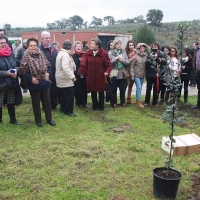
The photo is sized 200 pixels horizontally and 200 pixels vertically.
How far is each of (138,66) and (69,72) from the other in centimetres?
227

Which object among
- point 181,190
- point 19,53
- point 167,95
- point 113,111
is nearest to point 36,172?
point 181,190

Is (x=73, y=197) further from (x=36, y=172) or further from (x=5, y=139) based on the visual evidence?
(x=5, y=139)

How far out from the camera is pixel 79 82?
799 centimetres

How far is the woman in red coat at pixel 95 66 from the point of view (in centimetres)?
746

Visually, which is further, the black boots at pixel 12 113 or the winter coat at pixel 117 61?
the winter coat at pixel 117 61

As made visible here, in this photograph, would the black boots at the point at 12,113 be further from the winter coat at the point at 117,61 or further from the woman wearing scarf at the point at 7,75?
the winter coat at the point at 117,61

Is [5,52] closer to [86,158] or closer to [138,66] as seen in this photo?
[86,158]

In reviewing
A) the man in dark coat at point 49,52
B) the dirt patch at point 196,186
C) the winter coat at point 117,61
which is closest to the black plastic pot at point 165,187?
the dirt patch at point 196,186

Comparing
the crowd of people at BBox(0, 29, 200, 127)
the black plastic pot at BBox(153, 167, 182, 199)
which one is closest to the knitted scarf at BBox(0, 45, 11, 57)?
the crowd of people at BBox(0, 29, 200, 127)

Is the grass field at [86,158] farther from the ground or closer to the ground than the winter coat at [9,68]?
closer to the ground

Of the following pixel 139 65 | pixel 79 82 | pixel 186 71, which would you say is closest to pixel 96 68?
pixel 79 82

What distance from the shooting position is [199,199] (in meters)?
3.59

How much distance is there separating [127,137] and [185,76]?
3987 mm

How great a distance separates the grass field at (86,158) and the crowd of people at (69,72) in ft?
1.95
